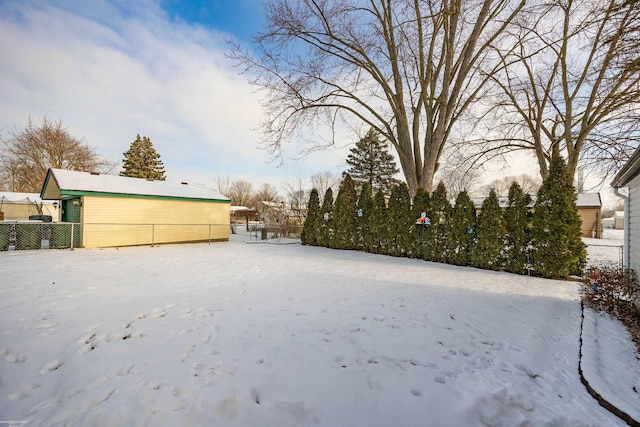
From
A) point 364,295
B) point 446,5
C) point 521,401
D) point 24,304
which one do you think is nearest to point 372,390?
point 521,401

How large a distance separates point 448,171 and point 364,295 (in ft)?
42.1

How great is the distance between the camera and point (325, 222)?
44.4 ft

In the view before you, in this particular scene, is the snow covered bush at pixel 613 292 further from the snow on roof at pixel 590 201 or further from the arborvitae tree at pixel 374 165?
the snow on roof at pixel 590 201

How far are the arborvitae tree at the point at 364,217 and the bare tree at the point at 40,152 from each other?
87.0 feet

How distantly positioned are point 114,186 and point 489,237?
15506mm

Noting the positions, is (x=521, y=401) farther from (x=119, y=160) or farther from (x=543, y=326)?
(x=119, y=160)

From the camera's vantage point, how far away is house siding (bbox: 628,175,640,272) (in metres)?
4.76

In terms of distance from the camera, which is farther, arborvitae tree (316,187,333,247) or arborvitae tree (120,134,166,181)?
Result: arborvitae tree (120,134,166,181)

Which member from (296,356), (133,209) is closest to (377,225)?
(296,356)

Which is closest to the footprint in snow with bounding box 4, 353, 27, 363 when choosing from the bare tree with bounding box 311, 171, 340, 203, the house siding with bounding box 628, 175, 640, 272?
the house siding with bounding box 628, 175, 640, 272

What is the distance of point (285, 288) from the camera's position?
5320 millimetres

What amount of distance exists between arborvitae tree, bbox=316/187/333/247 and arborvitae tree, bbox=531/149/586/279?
8059mm

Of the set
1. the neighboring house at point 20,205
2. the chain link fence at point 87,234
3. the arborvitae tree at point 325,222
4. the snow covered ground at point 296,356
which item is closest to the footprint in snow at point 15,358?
the snow covered ground at point 296,356

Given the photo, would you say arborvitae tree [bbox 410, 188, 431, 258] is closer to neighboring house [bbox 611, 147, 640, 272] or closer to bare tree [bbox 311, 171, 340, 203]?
neighboring house [bbox 611, 147, 640, 272]
